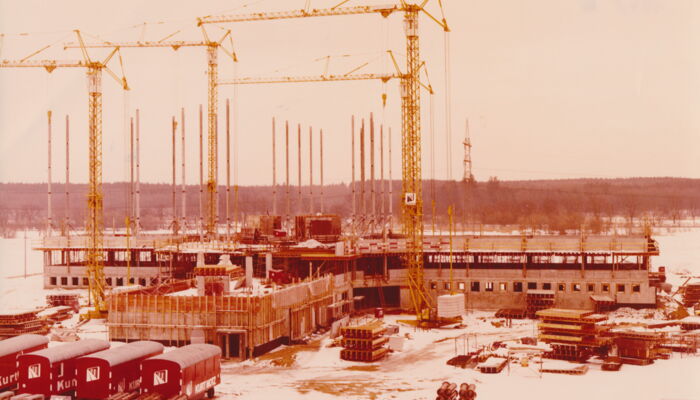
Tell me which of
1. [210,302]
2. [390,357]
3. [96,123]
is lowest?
[390,357]

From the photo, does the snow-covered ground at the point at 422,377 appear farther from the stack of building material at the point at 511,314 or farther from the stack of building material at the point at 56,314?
the stack of building material at the point at 511,314

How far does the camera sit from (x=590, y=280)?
224ft

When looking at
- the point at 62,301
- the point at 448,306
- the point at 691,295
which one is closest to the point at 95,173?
the point at 62,301

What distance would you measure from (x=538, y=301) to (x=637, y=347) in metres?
18.8

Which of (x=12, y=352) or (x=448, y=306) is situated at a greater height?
(x=12, y=352)

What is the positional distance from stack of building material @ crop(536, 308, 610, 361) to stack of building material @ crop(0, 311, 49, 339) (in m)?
35.2

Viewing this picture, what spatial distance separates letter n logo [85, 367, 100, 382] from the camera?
1448 inches

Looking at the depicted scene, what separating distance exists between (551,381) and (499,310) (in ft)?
81.5

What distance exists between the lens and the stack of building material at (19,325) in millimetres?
55906

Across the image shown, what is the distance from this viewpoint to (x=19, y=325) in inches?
2215

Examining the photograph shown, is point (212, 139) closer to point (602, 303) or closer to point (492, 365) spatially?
point (602, 303)

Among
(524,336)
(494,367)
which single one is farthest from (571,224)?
(494,367)

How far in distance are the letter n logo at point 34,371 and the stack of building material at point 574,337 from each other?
29.1 meters

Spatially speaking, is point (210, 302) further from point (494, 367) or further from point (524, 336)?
point (524, 336)
